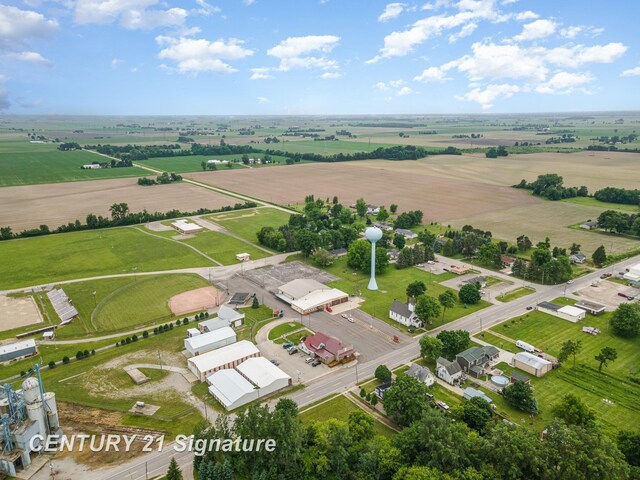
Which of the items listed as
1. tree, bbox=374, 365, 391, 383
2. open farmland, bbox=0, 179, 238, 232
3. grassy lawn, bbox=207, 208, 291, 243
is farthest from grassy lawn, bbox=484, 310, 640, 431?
open farmland, bbox=0, 179, 238, 232

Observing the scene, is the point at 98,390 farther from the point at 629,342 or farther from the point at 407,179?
the point at 407,179

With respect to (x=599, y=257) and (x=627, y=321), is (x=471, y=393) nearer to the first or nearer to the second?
(x=627, y=321)

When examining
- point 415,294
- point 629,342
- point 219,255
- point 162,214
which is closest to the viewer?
point 629,342

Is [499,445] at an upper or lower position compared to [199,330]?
upper

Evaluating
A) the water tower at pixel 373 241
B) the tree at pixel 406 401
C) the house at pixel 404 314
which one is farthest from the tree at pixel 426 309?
the tree at pixel 406 401

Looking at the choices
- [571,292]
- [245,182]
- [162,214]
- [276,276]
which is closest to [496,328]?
[571,292]

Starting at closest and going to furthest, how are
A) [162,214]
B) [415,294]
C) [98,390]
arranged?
[98,390] < [415,294] < [162,214]

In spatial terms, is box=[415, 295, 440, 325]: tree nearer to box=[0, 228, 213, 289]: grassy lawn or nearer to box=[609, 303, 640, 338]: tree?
box=[609, 303, 640, 338]: tree

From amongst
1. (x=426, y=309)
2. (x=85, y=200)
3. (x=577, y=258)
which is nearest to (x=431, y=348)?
(x=426, y=309)
